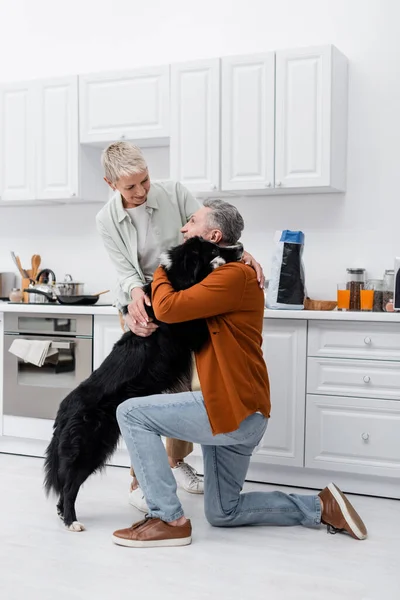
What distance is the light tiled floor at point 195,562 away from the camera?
236 centimetres

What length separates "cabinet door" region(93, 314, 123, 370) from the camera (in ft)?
12.7

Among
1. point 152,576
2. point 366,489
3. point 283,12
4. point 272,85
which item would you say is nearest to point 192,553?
point 152,576

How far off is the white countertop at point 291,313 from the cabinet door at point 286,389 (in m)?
0.05

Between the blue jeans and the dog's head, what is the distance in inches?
16.1

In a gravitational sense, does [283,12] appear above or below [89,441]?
above

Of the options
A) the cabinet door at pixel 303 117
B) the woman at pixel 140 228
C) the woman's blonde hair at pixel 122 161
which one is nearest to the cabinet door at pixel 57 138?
the cabinet door at pixel 303 117

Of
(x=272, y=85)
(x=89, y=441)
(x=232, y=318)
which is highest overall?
(x=272, y=85)

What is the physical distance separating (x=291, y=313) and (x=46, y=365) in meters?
1.38

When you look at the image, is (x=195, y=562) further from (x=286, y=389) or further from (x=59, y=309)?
(x=59, y=309)

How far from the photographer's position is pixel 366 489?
137 inches

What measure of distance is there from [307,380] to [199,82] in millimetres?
1699

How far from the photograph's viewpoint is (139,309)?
9.07ft

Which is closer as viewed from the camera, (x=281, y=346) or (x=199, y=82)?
(x=281, y=346)

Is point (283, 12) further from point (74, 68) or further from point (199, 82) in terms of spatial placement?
point (74, 68)
